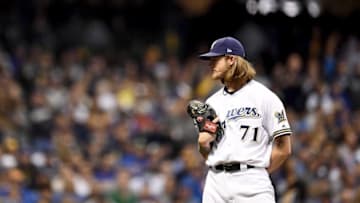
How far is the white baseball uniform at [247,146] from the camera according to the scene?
6188 mm

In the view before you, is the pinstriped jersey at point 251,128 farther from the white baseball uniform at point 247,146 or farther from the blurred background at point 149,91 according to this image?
the blurred background at point 149,91

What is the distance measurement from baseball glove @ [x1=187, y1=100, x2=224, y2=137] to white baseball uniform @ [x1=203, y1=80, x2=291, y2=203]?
59mm

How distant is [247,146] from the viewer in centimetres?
621

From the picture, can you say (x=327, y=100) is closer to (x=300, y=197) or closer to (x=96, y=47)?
(x=300, y=197)

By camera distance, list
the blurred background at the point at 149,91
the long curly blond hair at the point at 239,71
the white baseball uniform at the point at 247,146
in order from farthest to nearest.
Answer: the blurred background at the point at 149,91 → the long curly blond hair at the point at 239,71 → the white baseball uniform at the point at 247,146

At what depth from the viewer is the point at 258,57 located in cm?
1441

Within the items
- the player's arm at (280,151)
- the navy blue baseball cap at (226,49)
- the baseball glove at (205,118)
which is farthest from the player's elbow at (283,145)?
the navy blue baseball cap at (226,49)

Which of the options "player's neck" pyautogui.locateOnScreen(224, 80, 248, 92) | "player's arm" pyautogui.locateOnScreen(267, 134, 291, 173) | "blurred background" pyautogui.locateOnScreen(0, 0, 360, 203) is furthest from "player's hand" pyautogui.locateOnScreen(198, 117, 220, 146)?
"blurred background" pyautogui.locateOnScreen(0, 0, 360, 203)

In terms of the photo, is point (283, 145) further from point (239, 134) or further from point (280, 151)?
point (239, 134)

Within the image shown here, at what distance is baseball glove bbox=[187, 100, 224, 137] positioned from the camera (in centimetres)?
629

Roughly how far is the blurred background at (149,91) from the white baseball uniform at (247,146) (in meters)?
3.50

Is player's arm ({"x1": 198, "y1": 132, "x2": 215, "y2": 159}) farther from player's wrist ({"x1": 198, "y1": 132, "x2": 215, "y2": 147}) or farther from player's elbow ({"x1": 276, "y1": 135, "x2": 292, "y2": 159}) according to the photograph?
player's elbow ({"x1": 276, "y1": 135, "x2": 292, "y2": 159})

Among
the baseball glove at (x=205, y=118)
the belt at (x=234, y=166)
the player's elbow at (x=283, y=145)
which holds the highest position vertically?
the baseball glove at (x=205, y=118)

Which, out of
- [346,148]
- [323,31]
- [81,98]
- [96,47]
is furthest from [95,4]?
[346,148]
